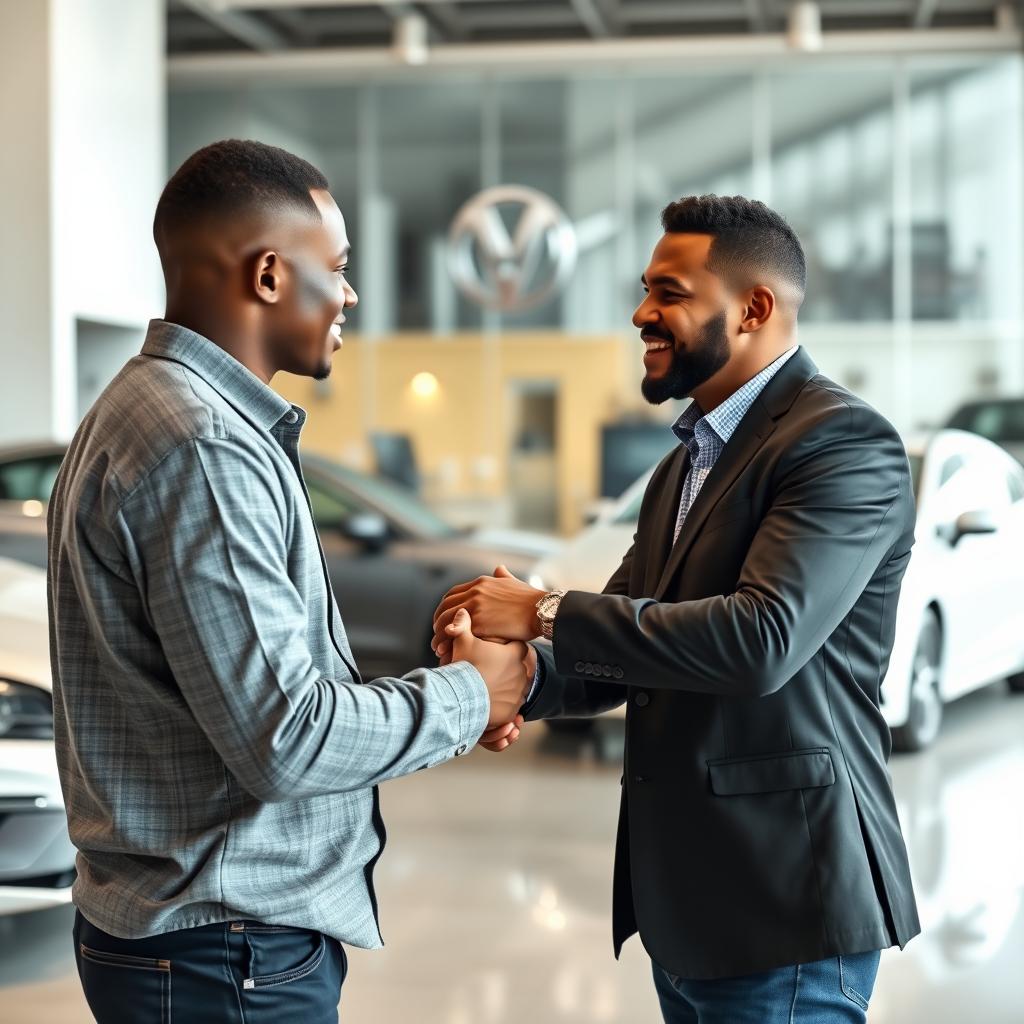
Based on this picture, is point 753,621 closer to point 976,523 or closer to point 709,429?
point 709,429

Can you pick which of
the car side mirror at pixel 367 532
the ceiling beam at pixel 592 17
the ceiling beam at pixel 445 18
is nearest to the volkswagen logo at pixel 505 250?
the ceiling beam at pixel 592 17

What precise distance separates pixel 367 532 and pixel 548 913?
355cm

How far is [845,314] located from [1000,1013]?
14.1 m

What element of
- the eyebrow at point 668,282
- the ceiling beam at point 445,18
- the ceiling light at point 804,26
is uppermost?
the ceiling beam at point 445,18

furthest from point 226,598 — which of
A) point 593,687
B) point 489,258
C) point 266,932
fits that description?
point 489,258

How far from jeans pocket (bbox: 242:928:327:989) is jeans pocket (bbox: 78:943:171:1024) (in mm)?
89

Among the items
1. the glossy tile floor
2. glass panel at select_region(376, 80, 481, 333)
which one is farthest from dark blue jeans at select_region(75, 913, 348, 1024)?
glass panel at select_region(376, 80, 481, 333)

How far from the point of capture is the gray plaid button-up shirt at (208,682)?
1.33 meters

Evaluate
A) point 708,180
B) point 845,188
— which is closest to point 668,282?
point 845,188

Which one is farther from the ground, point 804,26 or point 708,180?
point 804,26

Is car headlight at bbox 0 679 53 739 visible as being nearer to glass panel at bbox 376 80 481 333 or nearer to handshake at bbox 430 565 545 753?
handshake at bbox 430 565 545 753

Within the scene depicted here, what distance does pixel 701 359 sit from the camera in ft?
6.57

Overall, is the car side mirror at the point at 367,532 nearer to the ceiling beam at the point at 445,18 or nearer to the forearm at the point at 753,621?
the forearm at the point at 753,621

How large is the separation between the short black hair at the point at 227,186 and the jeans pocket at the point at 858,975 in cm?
116
